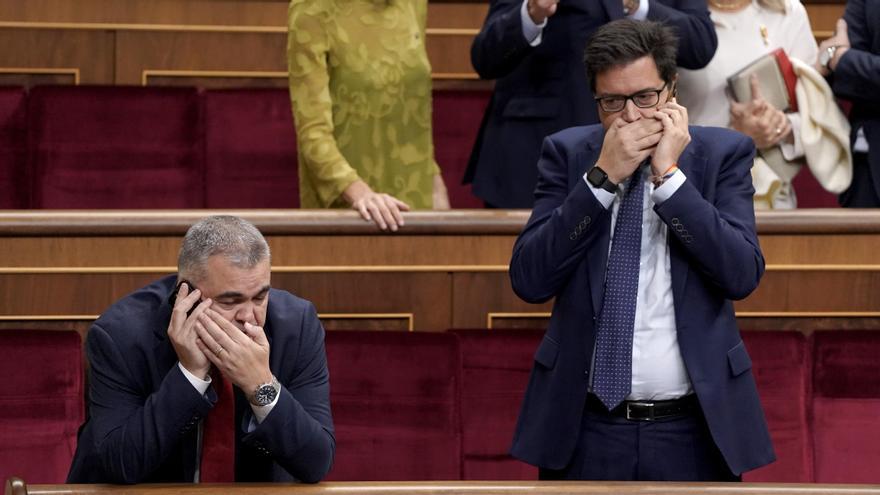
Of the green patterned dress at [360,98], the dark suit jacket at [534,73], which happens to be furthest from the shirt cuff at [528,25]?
the green patterned dress at [360,98]

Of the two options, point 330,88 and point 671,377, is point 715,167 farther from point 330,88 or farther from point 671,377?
point 330,88

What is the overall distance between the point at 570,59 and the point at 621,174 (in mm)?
378

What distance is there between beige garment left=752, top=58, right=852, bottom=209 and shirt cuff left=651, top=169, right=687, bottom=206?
43 cm

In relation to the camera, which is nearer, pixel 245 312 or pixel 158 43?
pixel 245 312

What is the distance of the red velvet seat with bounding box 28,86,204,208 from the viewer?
141 cm

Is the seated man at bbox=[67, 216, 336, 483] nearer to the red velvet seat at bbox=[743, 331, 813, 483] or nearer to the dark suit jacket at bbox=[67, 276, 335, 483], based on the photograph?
the dark suit jacket at bbox=[67, 276, 335, 483]

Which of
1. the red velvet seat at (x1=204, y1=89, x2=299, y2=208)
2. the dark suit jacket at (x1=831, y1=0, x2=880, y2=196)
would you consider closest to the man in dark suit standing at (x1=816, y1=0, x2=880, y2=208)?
the dark suit jacket at (x1=831, y1=0, x2=880, y2=196)

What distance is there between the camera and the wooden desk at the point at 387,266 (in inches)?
43.7

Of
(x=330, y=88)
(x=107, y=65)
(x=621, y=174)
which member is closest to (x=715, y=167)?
(x=621, y=174)

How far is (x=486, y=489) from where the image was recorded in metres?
0.76

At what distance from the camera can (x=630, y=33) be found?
32.7 inches

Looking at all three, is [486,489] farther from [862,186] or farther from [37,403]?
[862,186]

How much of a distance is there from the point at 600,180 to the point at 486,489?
185 mm

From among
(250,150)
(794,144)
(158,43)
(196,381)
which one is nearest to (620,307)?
(196,381)
